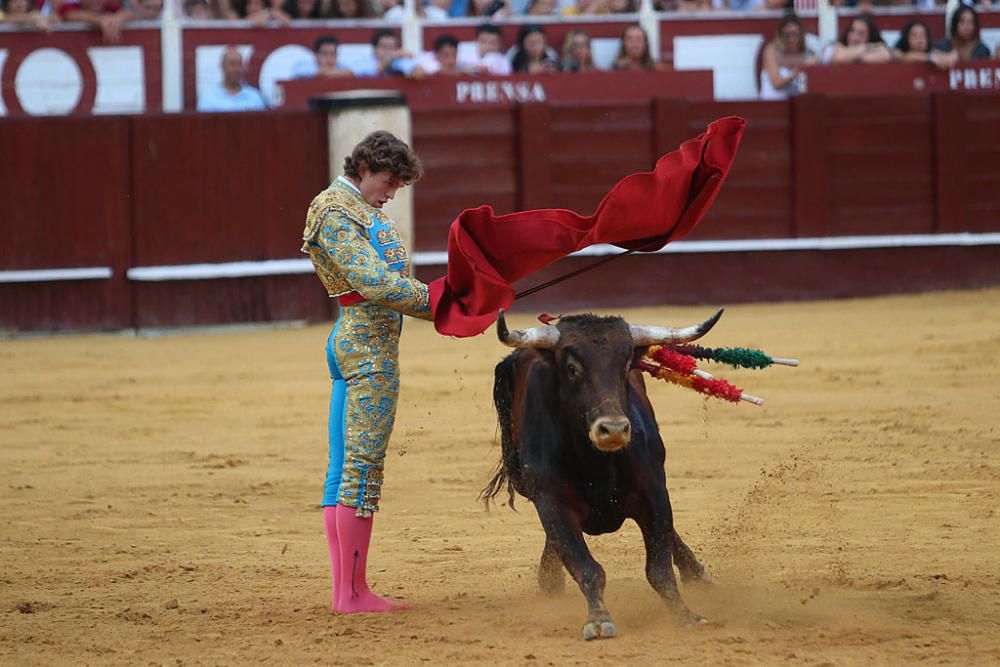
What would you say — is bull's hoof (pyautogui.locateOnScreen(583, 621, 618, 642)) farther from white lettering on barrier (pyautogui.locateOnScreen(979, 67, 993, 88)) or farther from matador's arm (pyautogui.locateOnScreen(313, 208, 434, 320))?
white lettering on barrier (pyautogui.locateOnScreen(979, 67, 993, 88))

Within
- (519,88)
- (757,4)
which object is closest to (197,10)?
(519,88)

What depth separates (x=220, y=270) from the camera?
994 centimetres

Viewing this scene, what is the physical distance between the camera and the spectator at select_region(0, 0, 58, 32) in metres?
9.95

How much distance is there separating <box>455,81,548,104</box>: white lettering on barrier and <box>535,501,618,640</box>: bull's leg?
22.7 ft

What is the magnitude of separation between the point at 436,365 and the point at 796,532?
3.52m

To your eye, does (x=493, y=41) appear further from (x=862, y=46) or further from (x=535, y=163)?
(x=862, y=46)

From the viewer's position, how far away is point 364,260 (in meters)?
3.74

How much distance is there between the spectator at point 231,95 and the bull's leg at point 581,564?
22.3 feet

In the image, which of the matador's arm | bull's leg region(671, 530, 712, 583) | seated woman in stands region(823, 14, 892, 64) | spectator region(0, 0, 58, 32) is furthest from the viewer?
seated woman in stands region(823, 14, 892, 64)

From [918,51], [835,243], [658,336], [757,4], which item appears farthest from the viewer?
[757,4]

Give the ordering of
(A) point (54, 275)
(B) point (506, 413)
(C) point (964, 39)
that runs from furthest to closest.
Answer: (C) point (964, 39)
(A) point (54, 275)
(B) point (506, 413)

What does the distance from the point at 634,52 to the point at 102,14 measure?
3558mm

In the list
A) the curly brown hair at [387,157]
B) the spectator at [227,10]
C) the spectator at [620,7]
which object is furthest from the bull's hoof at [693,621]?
the spectator at [620,7]

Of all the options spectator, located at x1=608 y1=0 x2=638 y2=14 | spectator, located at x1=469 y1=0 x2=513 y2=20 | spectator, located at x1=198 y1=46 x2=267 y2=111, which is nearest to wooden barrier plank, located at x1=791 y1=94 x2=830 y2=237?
spectator, located at x1=608 y1=0 x2=638 y2=14
